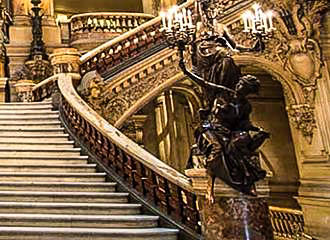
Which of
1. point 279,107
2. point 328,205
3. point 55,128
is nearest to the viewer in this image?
point 55,128

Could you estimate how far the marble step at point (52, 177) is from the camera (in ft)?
16.4

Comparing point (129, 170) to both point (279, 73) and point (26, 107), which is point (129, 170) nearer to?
point (26, 107)

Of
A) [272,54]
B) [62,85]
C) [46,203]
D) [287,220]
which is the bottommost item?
[287,220]

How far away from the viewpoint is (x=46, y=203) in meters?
4.34

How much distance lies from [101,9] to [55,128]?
34.1 ft

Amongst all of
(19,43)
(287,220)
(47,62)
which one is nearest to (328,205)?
(287,220)

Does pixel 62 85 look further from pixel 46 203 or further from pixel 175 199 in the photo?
pixel 175 199

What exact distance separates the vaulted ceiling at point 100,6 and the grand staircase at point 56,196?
10.1 meters

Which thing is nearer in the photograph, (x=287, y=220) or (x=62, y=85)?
(x=62, y=85)

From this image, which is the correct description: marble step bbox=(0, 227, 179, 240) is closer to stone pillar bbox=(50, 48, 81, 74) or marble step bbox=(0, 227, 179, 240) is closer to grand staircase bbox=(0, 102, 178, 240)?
grand staircase bbox=(0, 102, 178, 240)

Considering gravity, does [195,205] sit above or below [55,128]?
below

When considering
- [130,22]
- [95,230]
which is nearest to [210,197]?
[95,230]

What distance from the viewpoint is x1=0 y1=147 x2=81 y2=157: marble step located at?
5.73 metres

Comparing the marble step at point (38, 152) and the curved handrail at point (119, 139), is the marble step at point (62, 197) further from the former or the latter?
the marble step at point (38, 152)
